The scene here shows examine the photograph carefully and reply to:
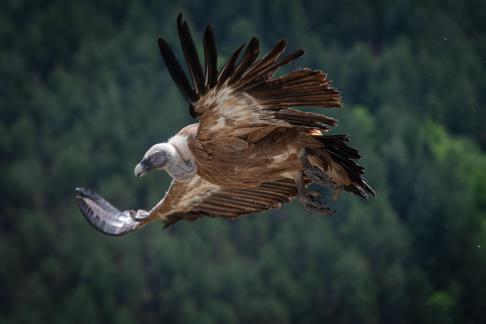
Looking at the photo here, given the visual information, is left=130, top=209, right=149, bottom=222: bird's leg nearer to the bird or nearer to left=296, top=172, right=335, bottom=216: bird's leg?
the bird

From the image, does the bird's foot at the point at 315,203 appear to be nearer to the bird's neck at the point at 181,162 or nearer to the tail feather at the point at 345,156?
the tail feather at the point at 345,156

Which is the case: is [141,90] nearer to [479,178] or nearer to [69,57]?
[69,57]

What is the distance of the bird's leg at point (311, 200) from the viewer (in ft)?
27.7

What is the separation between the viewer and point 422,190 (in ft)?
86.6

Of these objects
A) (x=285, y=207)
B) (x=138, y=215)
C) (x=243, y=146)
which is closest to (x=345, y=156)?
(x=243, y=146)

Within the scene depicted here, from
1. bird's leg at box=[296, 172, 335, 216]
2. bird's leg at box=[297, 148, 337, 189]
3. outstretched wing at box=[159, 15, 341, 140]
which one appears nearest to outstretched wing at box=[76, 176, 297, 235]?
bird's leg at box=[296, 172, 335, 216]

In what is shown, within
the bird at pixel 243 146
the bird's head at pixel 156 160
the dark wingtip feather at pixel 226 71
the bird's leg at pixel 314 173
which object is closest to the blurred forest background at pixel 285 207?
the bird at pixel 243 146

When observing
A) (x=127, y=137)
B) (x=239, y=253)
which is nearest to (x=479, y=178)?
(x=239, y=253)

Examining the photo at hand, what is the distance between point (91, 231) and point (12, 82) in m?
5.95

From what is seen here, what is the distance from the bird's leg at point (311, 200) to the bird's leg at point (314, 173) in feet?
0.67

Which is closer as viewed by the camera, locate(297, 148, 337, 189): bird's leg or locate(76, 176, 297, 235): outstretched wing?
locate(297, 148, 337, 189): bird's leg

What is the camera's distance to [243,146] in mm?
8016

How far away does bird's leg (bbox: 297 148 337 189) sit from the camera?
828 cm

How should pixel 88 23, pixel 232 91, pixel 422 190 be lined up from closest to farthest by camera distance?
pixel 232 91 → pixel 422 190 → pixel 88 23
